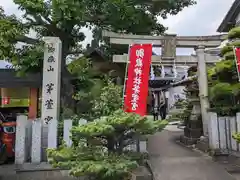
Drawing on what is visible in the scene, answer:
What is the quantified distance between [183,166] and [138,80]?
2410 mm

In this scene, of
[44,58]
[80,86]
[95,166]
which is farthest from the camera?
[80,86]

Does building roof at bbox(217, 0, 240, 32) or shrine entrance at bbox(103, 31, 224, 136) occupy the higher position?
building roof at bbox(217, 0, 240, 32)

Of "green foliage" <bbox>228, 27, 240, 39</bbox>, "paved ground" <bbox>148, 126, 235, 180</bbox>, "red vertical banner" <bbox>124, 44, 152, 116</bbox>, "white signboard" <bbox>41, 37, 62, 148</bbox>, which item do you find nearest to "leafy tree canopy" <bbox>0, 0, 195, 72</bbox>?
"white signboard" <bbox>41, 37, 62, 148</bbox>

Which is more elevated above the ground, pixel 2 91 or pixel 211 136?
pixel 2 91

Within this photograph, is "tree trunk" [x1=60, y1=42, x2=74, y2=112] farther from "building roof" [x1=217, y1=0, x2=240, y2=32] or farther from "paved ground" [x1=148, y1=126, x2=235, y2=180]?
"building roof" [x1=217, y1=0, x2=240, y2=32]

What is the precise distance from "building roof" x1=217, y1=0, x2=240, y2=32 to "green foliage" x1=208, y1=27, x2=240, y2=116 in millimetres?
5786

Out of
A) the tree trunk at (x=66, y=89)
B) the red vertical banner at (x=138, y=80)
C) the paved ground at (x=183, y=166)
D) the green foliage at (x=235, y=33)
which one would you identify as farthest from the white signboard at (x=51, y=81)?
the green foliage at (x=235, y=33)

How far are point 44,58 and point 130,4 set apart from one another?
302cm

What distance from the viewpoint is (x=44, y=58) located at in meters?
7.76

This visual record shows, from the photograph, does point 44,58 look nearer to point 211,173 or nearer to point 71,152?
point 71,152

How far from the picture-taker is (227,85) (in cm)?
779

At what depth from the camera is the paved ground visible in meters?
6.21

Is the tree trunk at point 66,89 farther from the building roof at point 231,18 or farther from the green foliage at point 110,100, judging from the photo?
the building roof at point 231,18

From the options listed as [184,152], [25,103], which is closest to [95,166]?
[184,152]
